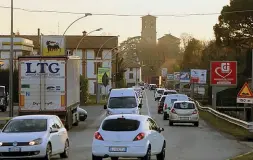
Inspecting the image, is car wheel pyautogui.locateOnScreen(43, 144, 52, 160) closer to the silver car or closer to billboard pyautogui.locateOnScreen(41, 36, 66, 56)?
the silver car

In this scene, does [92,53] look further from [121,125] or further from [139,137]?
[139,137]

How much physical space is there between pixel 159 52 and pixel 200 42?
5071 cm

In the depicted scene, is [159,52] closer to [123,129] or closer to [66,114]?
[66,114]

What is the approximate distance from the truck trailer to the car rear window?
1531 cm

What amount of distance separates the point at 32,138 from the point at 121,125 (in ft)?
7.97

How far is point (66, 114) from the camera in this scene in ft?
109

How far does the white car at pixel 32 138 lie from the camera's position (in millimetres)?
17469

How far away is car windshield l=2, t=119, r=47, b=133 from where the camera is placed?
18575 mm

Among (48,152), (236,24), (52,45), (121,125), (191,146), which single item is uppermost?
(236,24)

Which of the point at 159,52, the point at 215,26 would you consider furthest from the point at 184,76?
the point at 159,52

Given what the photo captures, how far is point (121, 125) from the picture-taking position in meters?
17.8

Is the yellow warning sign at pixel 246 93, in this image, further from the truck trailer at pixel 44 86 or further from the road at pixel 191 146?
the truck trailer at pixel 44 86

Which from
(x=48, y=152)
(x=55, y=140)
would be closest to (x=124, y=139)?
(x=48, y=152)

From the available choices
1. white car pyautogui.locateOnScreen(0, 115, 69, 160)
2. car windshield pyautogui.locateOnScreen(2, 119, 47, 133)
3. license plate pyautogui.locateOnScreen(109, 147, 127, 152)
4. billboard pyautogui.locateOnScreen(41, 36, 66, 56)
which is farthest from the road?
billboard pyautogui.locateOnScreen(41, 36, 66, 56)
